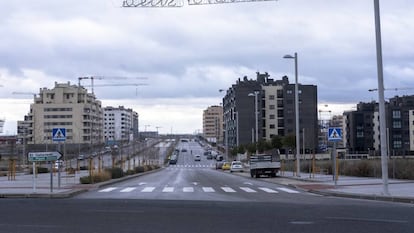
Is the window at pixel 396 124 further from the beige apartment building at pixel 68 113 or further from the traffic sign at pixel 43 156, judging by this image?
the traffic sign at pixel 43 156

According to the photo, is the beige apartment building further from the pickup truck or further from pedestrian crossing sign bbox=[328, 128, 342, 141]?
pedestrian crossing sign bbox=[328, 128, 342, 141]

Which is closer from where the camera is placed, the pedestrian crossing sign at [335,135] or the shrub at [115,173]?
the pedestrian crossing sign at [335,135]

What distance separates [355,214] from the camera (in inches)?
662

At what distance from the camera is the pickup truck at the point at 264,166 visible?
50600 millimetres

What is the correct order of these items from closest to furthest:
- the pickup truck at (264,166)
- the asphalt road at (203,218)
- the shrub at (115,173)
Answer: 1. the asphalt road at (203,218)
2. the shrub at (115,173)
3. the pickup truck at (264,166)

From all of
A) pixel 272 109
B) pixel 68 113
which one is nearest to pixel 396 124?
pixel 272 109

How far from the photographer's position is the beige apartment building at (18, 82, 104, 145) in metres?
137

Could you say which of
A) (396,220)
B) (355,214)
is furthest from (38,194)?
(396,220)

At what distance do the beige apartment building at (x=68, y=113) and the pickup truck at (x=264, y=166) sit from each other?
8650 cm

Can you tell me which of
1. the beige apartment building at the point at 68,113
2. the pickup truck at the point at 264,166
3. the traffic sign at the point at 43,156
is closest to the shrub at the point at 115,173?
the pickup truck at the point at 264,166

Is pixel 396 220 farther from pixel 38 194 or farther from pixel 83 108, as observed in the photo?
pixel 83 108

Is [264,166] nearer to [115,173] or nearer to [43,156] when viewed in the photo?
[115,173]

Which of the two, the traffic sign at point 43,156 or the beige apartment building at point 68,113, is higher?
the beige apartment building at point 68,113

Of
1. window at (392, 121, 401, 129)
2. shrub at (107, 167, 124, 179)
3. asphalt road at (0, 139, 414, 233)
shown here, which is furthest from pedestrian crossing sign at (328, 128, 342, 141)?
window at (392, 121, 401, 129)
